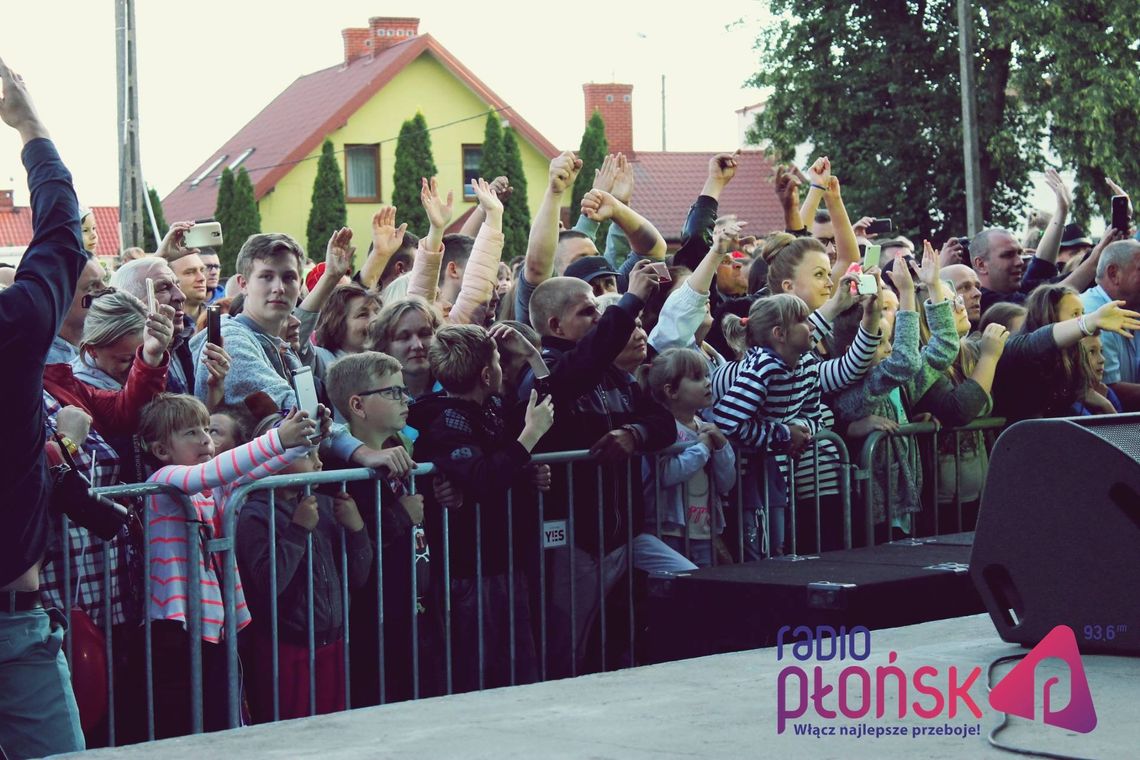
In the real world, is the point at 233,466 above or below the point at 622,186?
below

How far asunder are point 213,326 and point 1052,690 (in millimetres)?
3159

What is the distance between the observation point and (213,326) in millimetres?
5883

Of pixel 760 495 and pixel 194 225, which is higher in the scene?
pixel 194 225

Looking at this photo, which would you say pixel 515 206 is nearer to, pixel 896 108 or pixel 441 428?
pixel 896 108

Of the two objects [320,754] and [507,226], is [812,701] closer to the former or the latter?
[320,754]

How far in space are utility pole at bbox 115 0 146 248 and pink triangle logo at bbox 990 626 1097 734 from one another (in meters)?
14.9

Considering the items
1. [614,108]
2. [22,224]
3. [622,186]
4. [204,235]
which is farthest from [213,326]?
[22,224]

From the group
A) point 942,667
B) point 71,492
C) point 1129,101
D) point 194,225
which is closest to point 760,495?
point 942,667

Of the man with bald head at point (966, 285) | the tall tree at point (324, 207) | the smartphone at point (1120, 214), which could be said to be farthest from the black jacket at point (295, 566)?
the tall tree at point (324, 207)

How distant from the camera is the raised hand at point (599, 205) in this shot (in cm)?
791

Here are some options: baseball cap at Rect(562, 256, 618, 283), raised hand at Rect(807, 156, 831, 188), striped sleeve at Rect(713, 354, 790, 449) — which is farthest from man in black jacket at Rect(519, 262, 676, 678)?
raised hand at Rect(807, 156, 831, 188)

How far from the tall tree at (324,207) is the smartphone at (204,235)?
97.0 ft

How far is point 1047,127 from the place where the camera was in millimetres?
29688

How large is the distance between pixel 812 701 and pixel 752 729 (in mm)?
348
